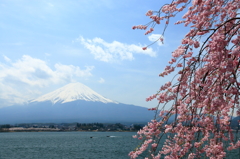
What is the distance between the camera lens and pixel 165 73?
3.21 m

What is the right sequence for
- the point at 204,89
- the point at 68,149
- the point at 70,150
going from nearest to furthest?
1. the point at 204,89
2. the point at 70,150
3. the point at 68,149

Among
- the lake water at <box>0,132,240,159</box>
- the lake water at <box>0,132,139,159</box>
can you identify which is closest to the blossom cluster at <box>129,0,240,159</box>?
the lake water at <box>0,132,240,159</box>

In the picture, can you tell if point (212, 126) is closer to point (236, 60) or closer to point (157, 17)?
point (236, 60)

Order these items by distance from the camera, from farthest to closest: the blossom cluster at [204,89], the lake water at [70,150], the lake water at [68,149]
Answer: the lake water at [68,149] < the lake water at [70,150] < the blossom cluster at [204,89]

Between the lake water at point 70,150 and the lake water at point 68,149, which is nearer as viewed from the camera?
the lake water at point 70,150

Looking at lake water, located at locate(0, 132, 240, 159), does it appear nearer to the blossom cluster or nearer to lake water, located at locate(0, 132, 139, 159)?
lake water, located at locate(0, 132, 139, 159)

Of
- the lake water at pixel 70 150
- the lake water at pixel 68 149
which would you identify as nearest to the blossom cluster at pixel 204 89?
the lake water at pixel 70 150

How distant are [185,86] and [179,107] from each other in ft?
0.83

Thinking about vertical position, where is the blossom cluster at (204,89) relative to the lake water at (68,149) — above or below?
above

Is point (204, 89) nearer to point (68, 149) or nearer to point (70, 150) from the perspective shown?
point (70, 150)

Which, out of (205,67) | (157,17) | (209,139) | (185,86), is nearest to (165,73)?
(185,86)

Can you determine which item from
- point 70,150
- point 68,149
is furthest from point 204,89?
point 68,149

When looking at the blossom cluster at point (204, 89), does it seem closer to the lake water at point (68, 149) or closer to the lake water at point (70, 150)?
the lake water at point (70, 150)

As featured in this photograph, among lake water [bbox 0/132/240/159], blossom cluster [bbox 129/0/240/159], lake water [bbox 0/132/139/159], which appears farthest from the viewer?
lake water [bbox 0/132/139/159]
